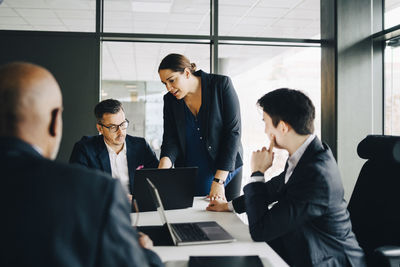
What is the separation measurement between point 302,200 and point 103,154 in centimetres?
133

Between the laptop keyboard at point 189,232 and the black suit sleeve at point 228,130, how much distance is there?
686mm

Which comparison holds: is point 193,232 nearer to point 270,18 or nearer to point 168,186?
point 168,186

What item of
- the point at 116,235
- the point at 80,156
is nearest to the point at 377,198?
the point at 116,235

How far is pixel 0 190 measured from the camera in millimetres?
645

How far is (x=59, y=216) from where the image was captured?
2.08 feet

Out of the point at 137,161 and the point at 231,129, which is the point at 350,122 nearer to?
the point at 231,129

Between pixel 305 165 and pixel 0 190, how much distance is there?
3.68ft

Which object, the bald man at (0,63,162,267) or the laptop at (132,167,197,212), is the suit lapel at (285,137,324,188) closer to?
the laptop at (132,167,197,212)

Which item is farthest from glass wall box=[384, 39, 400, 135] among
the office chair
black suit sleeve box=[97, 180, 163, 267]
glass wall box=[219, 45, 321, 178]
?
black suit sleeve box=[97, 180, 163, 267]

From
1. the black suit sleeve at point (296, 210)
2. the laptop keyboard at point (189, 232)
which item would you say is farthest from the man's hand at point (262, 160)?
the laptop keyboard at point (189, 232)

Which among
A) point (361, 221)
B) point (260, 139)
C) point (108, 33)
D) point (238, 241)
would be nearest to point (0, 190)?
point (238, 241)

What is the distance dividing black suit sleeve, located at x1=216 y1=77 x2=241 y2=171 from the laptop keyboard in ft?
2.25

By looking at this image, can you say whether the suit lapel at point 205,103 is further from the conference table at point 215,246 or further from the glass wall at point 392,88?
the glass wall at point 392,88

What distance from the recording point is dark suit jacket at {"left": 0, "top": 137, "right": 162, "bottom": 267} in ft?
2.05
